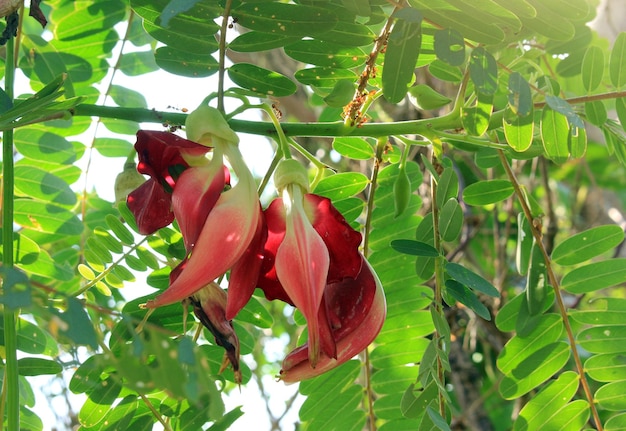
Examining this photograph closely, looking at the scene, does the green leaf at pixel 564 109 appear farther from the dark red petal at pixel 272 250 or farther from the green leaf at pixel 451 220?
the dark red petal at pixel 272 250

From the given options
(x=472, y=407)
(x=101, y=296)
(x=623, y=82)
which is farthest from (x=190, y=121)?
(x=472, y=407)

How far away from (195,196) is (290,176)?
111mm

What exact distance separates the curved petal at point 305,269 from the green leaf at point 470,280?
0.81 ft

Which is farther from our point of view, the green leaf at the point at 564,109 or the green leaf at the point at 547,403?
the green leaf at the point at 547,403

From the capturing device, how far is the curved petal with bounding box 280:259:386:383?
30.1 inches

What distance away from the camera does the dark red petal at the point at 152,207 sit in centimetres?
87

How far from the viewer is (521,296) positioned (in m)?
1.12

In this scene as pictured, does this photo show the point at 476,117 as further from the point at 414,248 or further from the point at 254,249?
the point at 254,249

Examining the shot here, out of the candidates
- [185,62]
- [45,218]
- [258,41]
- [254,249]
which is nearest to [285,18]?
[258,41]

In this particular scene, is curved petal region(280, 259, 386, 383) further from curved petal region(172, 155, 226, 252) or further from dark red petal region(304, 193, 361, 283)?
curved petal region(172, 155, 226, 252)

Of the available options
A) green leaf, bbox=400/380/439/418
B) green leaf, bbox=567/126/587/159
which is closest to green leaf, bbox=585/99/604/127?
green leaf, bbox=567/126/587/159

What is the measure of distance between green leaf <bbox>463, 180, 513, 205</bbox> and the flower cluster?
383mm

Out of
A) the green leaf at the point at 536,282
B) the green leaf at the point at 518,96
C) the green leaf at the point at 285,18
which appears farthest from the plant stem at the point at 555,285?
the green leaf at the point at 285,18

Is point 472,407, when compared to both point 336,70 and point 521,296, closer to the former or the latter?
point 521,296
